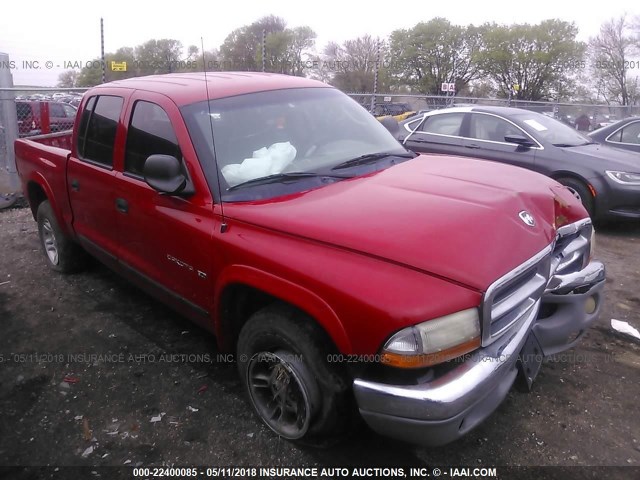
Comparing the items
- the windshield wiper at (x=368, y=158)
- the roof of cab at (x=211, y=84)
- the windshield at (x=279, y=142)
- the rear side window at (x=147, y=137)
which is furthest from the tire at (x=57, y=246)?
the windshield wiper at (x=368, y=158)

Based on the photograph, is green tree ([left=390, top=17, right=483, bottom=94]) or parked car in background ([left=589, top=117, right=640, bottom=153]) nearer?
parked car in background ([left=589, top=117, right=640, bottom=153])

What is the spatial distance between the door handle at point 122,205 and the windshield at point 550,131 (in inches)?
225

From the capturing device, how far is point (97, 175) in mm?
3881

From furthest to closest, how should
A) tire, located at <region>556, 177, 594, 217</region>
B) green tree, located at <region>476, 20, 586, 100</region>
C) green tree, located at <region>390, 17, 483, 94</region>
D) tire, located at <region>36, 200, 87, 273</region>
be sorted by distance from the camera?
green tree, located at <region>390, 17, 483, 94</region>, green tree, located at <region>476, 20, 586, 100</region>, tire, located at <region>556, 177, 594, 217</region>, tire, located at <region>36, 200, 87, 273</region>

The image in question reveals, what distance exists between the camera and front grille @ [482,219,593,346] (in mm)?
2203

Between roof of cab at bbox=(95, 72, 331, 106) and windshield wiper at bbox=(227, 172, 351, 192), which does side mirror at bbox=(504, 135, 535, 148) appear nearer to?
roof of cab at bbox=(95, 72, 331, 106)

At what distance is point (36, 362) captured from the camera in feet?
12.2

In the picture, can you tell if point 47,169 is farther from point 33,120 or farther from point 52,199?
point 33,120

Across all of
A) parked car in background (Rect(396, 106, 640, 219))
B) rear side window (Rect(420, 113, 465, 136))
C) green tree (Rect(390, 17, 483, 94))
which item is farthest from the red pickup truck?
green tree (Rect(390, 17, 483, 94))

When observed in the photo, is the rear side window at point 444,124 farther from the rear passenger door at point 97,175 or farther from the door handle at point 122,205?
the door handle at point 122,205

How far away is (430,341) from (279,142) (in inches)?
66.2

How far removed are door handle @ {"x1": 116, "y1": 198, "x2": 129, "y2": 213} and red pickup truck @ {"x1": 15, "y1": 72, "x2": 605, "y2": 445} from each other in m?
0.05

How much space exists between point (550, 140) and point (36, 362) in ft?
21.8

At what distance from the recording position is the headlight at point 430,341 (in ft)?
6.82
